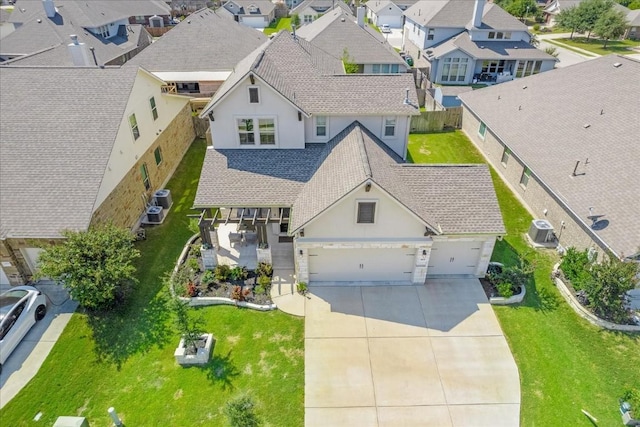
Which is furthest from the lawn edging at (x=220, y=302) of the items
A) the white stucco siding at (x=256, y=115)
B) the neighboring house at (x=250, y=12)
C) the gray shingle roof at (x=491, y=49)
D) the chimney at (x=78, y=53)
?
the neighboring house at (x=250, y=12)

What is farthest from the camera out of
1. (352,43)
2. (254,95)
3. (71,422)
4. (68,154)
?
(352,43)

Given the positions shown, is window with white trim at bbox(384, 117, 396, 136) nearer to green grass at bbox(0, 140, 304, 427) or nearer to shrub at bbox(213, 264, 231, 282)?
shrub at bbox(213, 264, 231, 282)

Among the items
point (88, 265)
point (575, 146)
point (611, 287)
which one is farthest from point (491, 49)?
point (88, 265)

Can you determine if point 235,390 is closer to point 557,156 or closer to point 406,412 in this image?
point 406,412

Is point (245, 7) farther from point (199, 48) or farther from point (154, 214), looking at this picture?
point (154, 214)

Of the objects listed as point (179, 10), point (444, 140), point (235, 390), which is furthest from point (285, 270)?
point (179, 10)

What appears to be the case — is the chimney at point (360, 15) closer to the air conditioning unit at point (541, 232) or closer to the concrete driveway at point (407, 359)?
the air conditioning unit at point (541, 232)
